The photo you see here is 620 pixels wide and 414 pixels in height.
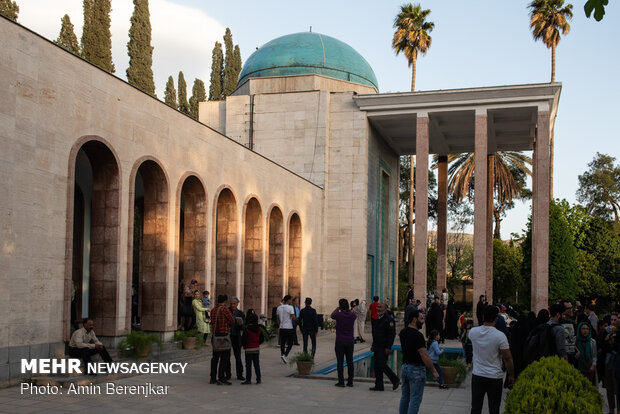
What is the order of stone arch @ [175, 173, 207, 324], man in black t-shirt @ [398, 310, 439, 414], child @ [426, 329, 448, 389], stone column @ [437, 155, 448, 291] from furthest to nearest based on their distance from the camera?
1. stone column @ [437, 155, 448, 291]
2. stone arch @ [175, 173, 207, 324]
3. child @ [426, 329, 448, 389]
4. man in black t-shirt @ [398, 310, 439, 414]

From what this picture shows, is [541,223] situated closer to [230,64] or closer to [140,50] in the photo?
[140,50]

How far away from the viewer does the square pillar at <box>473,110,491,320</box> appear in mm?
25969

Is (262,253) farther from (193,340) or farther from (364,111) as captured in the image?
(364,111)

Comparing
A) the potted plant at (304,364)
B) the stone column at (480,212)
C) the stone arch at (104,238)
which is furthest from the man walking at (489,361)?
the stone column at (480,212)

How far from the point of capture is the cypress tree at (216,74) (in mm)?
48281

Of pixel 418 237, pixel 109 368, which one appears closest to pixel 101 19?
pixel 418 237

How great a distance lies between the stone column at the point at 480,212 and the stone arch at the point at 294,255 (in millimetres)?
7122

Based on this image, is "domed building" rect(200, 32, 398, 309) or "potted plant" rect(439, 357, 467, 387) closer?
"potted plant" rect(439, 357, 467, 387)

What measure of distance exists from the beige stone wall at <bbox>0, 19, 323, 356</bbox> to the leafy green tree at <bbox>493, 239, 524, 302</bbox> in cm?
3535

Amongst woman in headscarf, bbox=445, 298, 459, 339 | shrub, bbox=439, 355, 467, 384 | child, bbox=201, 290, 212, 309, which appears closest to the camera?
shrub, bbox=439, 355, 467, 384

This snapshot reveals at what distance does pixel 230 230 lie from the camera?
21016 millimetres

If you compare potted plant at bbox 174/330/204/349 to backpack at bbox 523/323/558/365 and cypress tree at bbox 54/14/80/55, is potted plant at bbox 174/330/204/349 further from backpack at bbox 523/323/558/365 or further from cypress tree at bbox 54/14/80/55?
cypress tree at bbox 54/14/80/55

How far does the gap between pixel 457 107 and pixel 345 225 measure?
7129 millimetres

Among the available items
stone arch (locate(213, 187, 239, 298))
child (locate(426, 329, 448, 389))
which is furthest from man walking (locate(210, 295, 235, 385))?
stone arch (locate(213, 187, 239, 298))
